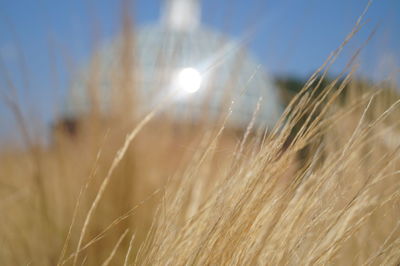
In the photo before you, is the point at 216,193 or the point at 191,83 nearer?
the point at 216,193

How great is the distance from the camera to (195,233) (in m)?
0.62

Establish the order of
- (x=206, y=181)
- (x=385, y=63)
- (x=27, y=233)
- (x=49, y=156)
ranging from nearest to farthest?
(x=27, y=233), (x=206, y=181), (x=49, y=156), (x=385, y=63)

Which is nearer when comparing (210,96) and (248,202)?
(248,202)

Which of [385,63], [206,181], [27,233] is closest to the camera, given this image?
[27,233]

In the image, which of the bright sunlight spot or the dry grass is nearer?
the dry grass

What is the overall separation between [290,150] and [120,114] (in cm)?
73

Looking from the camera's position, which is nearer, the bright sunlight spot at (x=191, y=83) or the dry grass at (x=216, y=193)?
the dry grass at (x=216, y=193)

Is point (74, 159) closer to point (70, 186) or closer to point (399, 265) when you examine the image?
point (70, 186)

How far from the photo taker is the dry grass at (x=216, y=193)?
0.53m

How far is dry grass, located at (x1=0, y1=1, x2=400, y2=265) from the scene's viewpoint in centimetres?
53

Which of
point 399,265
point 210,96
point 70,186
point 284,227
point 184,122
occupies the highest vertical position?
point 184,122

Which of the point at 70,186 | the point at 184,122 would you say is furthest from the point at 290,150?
the point at 184,122

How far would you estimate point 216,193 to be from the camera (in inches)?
25.5

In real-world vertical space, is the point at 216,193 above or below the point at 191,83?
below
